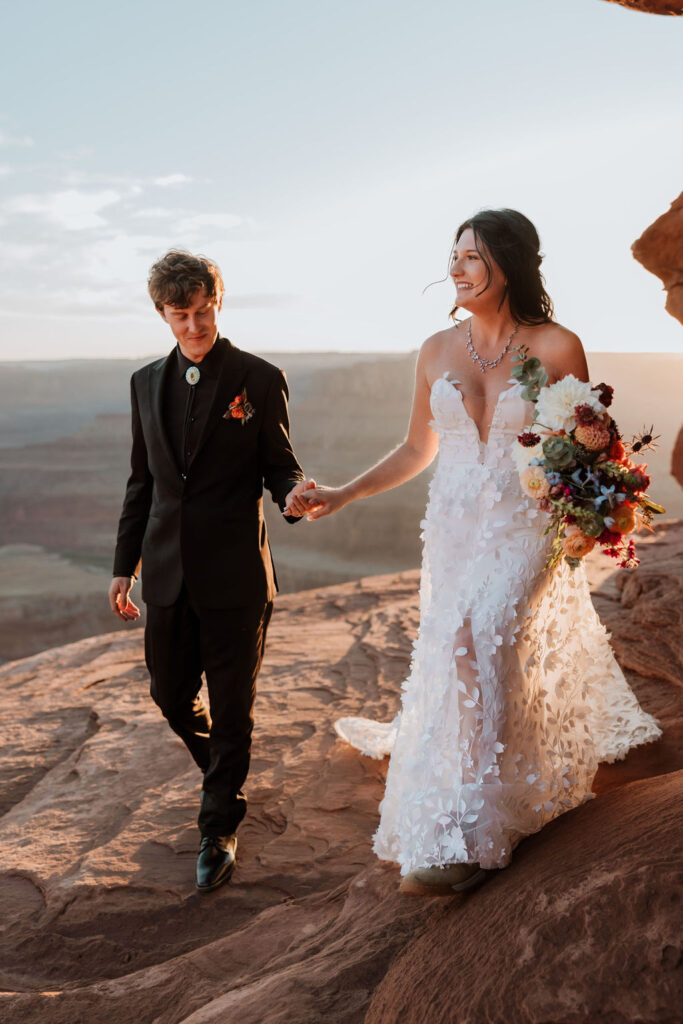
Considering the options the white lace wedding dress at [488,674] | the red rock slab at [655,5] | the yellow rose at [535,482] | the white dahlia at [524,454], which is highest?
the red rock slab at [655,5]

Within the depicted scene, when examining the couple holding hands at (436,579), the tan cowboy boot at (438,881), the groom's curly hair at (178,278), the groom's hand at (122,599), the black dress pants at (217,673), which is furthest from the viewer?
the groom's hand at (122,599)

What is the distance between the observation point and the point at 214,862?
3188 millimetres

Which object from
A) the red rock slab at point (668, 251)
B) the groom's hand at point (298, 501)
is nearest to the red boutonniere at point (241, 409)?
the groom's hand at point (298, 501)

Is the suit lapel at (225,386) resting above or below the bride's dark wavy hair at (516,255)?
below

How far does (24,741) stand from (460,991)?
12.3 ft

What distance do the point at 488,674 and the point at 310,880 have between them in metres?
1.32

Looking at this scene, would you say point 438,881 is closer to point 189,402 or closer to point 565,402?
point 565,402

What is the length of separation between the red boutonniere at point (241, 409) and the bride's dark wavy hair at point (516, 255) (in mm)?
976

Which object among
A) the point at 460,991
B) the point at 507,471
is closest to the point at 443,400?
the point at 507,471

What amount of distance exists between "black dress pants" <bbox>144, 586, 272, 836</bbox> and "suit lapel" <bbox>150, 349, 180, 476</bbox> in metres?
0.53

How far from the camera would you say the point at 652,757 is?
121 inches

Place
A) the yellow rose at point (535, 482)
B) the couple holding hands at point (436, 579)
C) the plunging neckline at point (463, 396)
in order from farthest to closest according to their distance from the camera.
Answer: the plunging neckline at point (463, 396), the couple holding hands at point (436, 579), the yellow rose at point (535, 482)

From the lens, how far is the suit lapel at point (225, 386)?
3041 millimetres

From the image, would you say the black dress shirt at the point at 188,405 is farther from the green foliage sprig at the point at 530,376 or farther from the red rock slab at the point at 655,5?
the red rock slab at the point at 655,5
